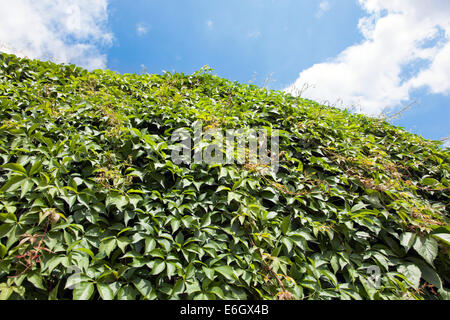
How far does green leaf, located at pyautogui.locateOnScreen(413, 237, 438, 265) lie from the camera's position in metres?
1.80

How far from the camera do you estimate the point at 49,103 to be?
231 cm

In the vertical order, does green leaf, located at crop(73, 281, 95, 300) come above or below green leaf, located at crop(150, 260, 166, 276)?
below

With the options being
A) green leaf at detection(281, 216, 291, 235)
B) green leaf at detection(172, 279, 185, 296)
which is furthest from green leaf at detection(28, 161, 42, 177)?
green leaf at detection(281, 216, 291, 235)

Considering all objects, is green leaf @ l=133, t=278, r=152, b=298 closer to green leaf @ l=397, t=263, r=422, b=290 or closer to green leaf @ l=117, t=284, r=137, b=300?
green leaf @ l=117, t=284, r=137, b=300

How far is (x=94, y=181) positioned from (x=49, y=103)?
47.9 inches

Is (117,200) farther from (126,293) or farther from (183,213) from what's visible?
(126,293)

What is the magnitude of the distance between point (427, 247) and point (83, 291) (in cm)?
260

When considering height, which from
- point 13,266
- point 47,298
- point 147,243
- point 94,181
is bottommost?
point 47,298

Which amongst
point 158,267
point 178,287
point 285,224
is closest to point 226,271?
point 178,287

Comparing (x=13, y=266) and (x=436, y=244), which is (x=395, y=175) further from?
(x=13, y=266)

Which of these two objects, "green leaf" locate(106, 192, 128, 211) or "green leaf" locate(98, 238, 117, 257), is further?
"green leaf" locate(106, 192, 128, 211)

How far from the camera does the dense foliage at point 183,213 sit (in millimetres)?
1462

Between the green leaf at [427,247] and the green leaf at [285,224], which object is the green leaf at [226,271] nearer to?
the green leaf at [285,224]
